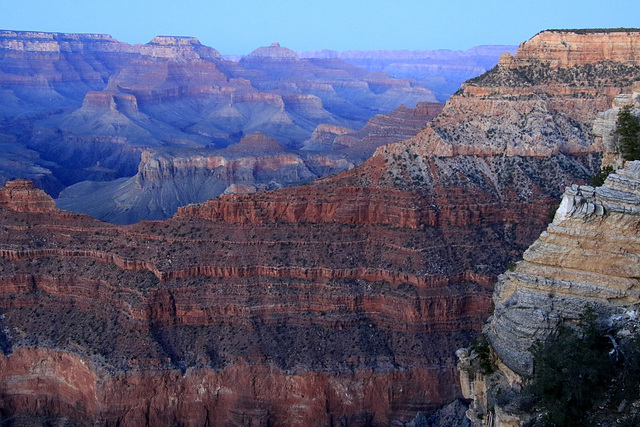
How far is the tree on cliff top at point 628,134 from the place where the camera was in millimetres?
28016

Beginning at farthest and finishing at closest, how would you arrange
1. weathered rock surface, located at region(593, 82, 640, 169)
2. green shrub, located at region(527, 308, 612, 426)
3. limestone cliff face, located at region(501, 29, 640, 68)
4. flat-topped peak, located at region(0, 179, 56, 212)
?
limestone cliff face, located at region(501, 29, 640, 68) < flat-topped peak, located at region(0, 179, 56, 212) < weathered rock surface, located at region(593, 82, 640, 169) < green shrub, located at region(527, 308, 612, 426)

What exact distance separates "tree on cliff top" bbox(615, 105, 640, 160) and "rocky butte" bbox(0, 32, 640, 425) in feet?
57.0

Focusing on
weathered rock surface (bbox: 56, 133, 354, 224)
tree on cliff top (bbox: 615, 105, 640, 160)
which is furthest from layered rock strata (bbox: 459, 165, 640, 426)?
weathered rock surface (bbox: 56, 133, 354, 224)

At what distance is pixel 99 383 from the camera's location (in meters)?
40.7

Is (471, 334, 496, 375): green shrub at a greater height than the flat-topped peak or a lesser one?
lesser

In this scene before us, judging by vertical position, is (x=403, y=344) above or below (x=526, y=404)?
below

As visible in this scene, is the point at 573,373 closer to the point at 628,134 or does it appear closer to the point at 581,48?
the point at 628,134

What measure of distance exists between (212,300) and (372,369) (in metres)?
10.9

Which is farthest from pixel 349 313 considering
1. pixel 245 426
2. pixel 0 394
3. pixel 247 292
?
pixel 0 394

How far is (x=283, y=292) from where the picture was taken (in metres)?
44.6

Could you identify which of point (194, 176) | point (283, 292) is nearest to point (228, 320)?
point (283, 292)

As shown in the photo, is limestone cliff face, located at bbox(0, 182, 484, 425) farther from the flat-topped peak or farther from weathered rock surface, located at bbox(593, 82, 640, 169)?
weathered rock surface, located at bbox(593, 82, 640, 169)

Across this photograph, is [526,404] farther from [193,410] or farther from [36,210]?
[36,210]

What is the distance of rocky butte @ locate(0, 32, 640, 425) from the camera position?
41562 mm
